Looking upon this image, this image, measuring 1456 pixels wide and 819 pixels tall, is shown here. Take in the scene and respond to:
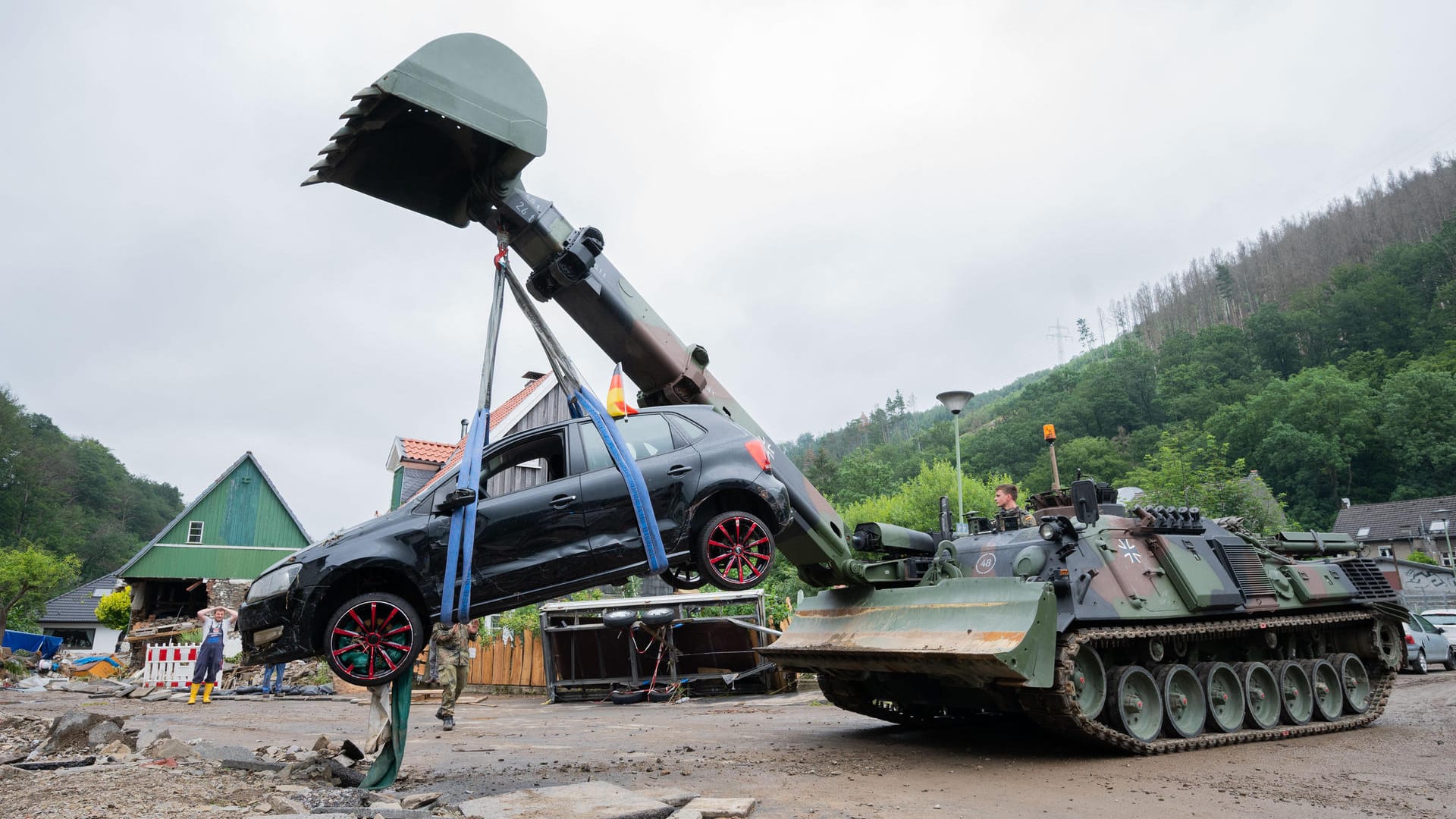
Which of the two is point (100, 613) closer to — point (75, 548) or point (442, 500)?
point (442, 500)

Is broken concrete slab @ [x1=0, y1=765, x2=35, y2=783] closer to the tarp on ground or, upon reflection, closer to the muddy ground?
the muddy ground

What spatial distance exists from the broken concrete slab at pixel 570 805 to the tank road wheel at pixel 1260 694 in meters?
6.86

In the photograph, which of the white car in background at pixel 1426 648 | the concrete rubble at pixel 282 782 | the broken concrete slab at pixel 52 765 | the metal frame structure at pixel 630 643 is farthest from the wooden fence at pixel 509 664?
the white car in background at pixel 1426 648

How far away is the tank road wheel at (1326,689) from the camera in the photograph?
1004cm

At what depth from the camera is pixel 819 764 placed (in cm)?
767

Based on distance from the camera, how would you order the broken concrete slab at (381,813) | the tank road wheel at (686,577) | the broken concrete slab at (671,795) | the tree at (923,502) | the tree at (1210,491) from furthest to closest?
the tree at (923,502)
the tree at (1210,491)
the tank road wheel at (686,577)
the broken concrete slab at (671,795)
the broken concrete slab at (381,813)

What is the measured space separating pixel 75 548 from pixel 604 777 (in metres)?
69.7

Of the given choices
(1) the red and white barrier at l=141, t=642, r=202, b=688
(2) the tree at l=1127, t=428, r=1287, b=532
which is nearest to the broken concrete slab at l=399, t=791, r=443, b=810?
(1) the red and white barrier at l=141, t=642, r=202, b=688

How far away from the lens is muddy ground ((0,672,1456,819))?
18.8 ft

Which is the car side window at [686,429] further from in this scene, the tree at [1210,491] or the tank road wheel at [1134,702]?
the tree at [1210,491]

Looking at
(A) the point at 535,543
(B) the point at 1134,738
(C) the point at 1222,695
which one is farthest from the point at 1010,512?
(A) the point at 535,543

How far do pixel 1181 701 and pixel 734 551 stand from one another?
5454 mm

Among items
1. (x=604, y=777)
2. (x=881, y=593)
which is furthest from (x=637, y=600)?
(x=604, y=777)

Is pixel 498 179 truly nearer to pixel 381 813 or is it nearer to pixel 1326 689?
pixel 381 813
